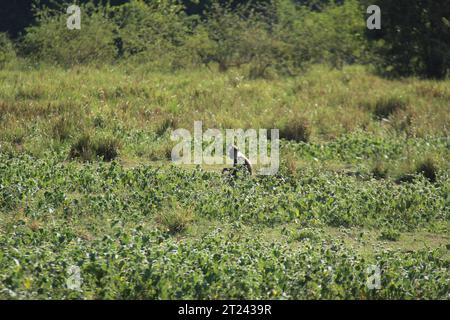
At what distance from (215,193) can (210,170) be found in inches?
58.2

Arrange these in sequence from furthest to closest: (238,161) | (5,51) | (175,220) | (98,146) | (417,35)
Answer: (417,35), (5,51), (98,146), (238,161), (175,220)

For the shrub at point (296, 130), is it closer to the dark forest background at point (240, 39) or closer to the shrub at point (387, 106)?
the shrub at point (387, 106)

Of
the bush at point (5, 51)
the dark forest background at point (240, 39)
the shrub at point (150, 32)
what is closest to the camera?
the bush at point (5, 51)

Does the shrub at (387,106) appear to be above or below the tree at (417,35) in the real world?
below

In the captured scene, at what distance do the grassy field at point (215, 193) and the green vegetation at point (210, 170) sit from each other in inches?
0.8

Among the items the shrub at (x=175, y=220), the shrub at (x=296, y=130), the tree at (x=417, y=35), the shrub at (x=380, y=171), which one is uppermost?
the tree at (x=417, y=35)

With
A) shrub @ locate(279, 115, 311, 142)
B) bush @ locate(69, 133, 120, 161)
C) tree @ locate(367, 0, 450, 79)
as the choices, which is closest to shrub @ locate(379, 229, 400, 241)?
bush @ locate(69, 133, 120, 161)

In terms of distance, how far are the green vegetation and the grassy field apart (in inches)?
0.8

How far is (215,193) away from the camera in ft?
29.1

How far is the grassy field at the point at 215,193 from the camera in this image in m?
6.14

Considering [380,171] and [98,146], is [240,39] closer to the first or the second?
[98,146]

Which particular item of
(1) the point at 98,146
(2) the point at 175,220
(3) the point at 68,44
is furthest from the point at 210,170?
(3) the point at 68,44

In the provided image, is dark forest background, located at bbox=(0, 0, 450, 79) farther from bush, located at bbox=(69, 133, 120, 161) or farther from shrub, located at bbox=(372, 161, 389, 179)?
shrub, located at bbox=(372, 161, 389, 179)

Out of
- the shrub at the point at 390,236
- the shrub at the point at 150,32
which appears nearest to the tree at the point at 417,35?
the shrub at the point at 150,32
